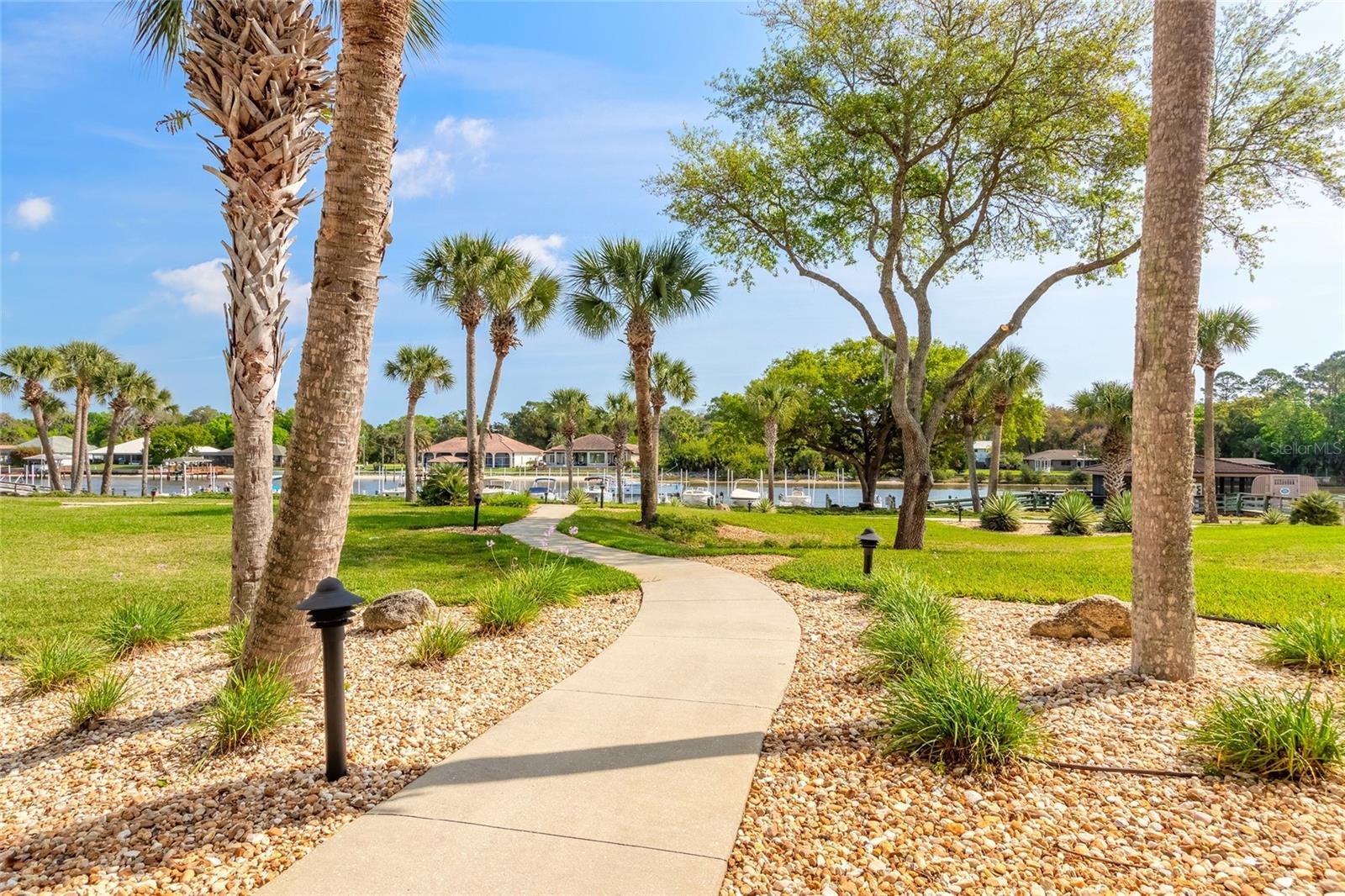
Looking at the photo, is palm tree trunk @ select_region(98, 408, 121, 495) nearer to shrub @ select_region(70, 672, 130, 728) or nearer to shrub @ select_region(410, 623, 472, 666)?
shrub @ select_region(70, 672, 130, 728)

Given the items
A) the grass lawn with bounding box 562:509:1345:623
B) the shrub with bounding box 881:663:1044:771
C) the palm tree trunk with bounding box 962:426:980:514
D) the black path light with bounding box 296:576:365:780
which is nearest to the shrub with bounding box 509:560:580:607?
the grass lawn with bounding box 562:509:1345:623

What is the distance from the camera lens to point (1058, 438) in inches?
2938

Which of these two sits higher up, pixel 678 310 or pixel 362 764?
A: pixel 678 310

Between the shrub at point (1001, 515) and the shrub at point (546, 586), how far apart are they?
1838 cm

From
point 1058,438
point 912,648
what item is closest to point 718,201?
point 912,648

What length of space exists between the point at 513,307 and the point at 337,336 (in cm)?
1964

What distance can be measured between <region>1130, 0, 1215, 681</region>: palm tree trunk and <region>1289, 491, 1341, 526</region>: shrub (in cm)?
2236

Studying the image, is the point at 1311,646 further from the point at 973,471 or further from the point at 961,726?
the point at 973,471

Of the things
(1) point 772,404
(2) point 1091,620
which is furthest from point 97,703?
(1) point 772,404

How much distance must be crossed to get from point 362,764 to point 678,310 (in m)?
→ 14.6

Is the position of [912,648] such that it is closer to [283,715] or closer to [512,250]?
[283,715]

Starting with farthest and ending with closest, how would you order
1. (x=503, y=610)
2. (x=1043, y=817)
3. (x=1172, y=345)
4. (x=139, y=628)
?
1. (x=503, y=610)
2. (x=139, y=628)
3. (x=1172, y=345)
4. (x=1043, y=817)

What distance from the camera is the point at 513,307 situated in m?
23.1

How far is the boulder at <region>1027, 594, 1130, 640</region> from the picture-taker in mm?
5980
